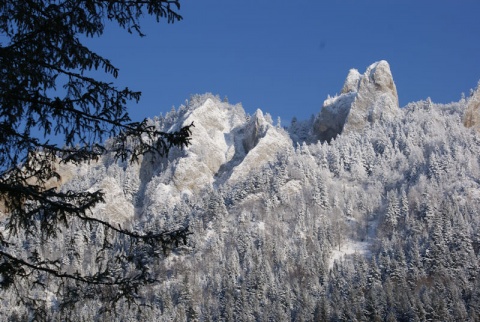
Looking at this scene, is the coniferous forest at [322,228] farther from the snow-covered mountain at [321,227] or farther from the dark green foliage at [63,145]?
the dark green foliage at [63,145]

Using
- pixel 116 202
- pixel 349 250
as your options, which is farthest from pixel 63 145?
pixel 116 202

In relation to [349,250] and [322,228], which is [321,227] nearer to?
[322,228]

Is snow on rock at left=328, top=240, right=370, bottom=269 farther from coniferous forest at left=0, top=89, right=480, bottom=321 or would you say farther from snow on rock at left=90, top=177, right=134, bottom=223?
snow on rock at left=90, top=177, right=134, bottom=223

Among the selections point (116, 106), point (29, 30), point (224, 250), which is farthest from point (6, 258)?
point (224, 250)

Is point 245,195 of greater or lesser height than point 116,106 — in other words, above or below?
above

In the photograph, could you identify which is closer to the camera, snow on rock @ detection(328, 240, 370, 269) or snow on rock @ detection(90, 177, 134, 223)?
snow on rock @ detection(328, 240, 370, 269)

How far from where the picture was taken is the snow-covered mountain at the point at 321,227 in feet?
354

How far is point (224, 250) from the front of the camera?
142750 millimetres

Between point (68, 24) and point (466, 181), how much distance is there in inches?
6343

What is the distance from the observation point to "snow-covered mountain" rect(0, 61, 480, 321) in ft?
354

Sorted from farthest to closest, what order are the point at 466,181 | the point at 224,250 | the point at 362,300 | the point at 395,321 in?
the point at 466,181, the point at 224,250, the point at 362,300, the point at 395,321

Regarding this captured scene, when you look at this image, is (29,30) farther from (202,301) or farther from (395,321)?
(202,301)

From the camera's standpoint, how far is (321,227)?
5827 inches

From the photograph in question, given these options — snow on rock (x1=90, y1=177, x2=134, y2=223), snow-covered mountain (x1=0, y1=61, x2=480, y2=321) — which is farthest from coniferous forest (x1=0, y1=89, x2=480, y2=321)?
snow on rock (x1=90, y1=177, x2=134, y2=223)
